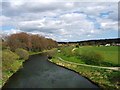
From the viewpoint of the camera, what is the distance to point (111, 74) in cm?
4962

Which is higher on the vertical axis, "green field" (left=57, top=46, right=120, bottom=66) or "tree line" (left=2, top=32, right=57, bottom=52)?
"tree line" (left=2, top=32, right=57, bottom=52)

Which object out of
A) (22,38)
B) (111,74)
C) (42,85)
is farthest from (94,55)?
(22,38)

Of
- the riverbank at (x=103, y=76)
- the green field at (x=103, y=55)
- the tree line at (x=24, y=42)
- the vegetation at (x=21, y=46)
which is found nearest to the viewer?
the riverbank at (x=103, y=76)

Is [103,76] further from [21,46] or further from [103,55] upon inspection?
[21,46]

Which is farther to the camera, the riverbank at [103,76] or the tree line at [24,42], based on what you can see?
the tree line at [24,42]

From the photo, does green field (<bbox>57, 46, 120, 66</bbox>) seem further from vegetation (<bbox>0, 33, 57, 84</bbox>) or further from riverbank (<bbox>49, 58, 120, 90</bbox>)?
vegetation (<bbox>0, 33, 57, 84</bbox>)

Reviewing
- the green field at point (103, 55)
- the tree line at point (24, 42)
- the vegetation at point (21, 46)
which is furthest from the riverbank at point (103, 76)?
the tree line at point (24, 42)

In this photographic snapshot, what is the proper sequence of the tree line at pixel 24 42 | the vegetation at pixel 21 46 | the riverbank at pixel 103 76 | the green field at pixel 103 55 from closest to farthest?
the riverbank at pixel 103 76
the green field at pixel 103 55
the vegetation at pixel 21 46
the tree line at pixel 24 42

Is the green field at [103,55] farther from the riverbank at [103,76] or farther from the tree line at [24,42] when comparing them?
the tree line at [24,42]

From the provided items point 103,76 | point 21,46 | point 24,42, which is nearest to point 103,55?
point 103,76

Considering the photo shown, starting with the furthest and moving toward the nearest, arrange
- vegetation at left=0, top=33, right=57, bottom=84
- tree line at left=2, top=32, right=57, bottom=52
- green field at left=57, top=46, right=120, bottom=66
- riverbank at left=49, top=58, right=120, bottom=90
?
tree line at left=2, top=32, right=57, bottom=52, vegetation at left=0, top=33, right=57, bottom=84, green field at left=57, top=46, right=120, bottom=66, riverbank at left=49, top=58, right=120, bottom=90

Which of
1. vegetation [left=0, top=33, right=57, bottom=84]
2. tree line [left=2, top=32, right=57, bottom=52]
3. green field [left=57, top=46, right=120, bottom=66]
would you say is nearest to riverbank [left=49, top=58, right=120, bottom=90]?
green field [left=57, top=46, right=120, bottom=66]

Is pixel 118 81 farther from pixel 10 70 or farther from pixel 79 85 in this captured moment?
pixel 10 70

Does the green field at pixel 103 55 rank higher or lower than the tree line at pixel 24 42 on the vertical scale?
lower
